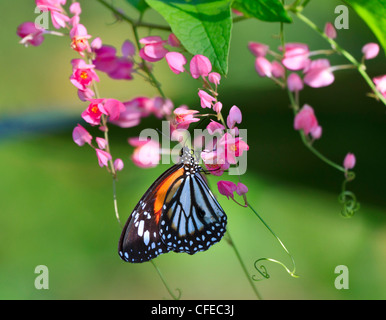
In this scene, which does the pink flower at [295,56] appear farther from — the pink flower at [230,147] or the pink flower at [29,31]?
the pink flower at [29,31]

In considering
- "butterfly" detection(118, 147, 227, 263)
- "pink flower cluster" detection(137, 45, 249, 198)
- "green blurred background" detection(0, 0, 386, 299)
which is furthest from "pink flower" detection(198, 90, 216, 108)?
"green blurred background" detection(0, 0, 386, 299)

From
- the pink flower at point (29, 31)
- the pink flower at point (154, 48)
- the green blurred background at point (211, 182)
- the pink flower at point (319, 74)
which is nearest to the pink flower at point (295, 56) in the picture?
the pink flower at point (319, 74)

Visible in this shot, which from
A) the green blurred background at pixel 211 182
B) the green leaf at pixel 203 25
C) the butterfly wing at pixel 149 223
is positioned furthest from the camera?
the green blurred background at pixel 211 182

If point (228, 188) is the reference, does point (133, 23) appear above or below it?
above

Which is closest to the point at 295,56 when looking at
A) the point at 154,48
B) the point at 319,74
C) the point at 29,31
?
the point at 319,74

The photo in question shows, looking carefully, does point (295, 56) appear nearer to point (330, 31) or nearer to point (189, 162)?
point (330, 31)

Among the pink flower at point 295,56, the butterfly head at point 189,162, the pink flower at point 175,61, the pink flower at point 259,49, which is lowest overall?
the butterfly head at point 189,162

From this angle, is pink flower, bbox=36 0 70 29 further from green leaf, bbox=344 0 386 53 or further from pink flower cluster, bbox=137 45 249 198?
green leaf, bbox=344 0 386 53
